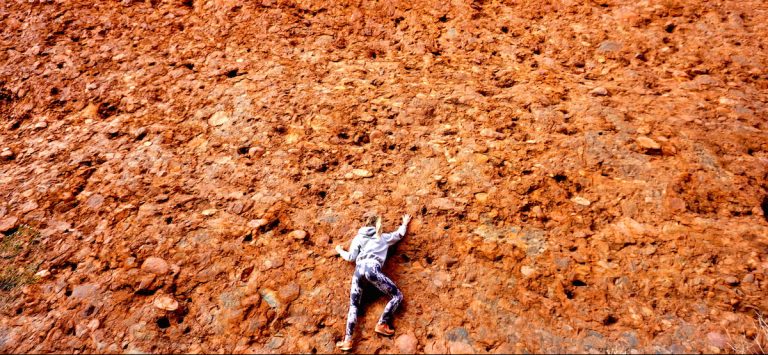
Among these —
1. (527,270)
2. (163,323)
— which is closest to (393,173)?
(527,270)

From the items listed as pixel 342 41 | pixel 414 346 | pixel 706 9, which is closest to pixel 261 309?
pixel 414 346

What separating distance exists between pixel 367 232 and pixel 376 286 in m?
0.50

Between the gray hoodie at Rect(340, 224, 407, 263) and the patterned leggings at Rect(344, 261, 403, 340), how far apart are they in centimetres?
11

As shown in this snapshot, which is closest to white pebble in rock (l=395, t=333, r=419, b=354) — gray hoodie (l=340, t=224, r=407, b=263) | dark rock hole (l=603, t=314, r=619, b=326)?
gray hoodie (l=340, t=224, r=407, b=263)

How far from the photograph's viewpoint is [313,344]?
3.49m

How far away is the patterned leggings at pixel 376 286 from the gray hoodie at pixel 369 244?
4.5 inches

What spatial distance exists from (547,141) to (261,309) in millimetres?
3488

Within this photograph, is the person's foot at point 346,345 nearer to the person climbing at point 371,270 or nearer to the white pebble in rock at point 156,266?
the person climbing at point 371,270

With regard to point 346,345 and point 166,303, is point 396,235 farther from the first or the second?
point 166,303

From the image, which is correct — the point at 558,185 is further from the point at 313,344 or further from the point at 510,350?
the point at 313,344

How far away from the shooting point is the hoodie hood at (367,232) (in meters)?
3.84

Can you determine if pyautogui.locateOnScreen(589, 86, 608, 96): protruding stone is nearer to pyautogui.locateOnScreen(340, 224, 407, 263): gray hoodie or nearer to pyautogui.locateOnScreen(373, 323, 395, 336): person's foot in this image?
pyautogui.locateOnScreen(340, 224, 407, 263): gray hoodie

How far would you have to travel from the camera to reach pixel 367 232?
3.85 metres

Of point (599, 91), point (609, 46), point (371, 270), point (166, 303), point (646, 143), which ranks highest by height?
point (609, 46)
